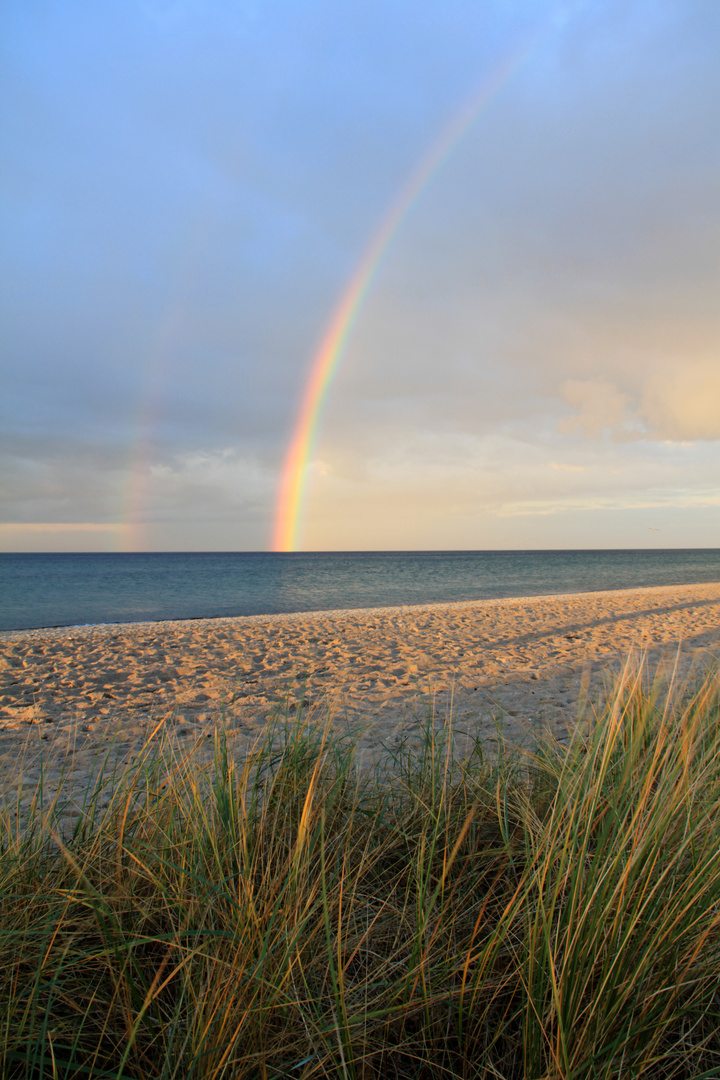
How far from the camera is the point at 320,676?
27.7 ft

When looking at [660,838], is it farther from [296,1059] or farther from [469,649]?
[469,649]

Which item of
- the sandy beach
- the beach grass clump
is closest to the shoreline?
the sandy beach

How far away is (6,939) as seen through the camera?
1660 millimetres

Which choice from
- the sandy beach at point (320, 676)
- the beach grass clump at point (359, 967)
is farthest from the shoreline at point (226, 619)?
the beach grass clump at point (359, 967)

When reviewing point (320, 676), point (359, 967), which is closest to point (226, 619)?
point (320, 676)

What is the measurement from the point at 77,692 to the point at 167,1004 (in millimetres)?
6915

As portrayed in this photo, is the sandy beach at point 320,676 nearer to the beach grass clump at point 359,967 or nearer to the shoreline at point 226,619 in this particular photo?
the beach grass clump at point 359,967

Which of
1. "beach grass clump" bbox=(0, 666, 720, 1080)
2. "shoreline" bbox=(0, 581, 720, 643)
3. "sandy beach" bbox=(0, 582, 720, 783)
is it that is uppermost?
"beach grass clump" bbox=(0, 666, 720, 1080)

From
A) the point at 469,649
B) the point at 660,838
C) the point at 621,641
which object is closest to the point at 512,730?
the point at 660,838

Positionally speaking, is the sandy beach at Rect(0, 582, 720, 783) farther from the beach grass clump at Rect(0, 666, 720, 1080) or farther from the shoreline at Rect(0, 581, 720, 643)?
the shoreline at Rect(0, 581, 720, 643)

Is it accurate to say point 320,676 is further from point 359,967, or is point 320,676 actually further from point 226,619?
A: point 226,619

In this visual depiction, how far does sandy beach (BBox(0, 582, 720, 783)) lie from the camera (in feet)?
18.2

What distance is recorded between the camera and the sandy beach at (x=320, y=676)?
555 cm

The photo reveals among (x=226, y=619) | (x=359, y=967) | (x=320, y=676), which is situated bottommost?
(x=226, y=619)
